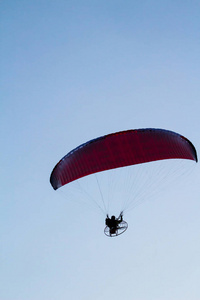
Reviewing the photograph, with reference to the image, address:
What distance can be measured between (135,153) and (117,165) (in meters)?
1.12

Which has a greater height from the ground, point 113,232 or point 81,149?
point 81,149

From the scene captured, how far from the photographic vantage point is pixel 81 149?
1884 cm

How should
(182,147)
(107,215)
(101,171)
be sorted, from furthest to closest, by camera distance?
(107,215) < (182,147) < (101,171)

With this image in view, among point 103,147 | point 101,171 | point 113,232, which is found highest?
point 103,147

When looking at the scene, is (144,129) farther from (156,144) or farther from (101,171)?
(101,171)

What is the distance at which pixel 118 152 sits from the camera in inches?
731

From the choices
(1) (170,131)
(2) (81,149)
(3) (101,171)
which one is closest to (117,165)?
(3) (101,171)

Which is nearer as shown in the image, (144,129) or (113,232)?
(144,129)

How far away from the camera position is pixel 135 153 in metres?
18.6

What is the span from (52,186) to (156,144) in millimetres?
6068

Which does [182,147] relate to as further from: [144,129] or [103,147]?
[103,147]

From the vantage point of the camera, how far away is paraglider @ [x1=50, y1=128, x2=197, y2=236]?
18.4 meters

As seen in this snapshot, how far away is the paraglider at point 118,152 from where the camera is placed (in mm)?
18375

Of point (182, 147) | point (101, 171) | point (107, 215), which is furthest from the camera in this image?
point (107, 215)
